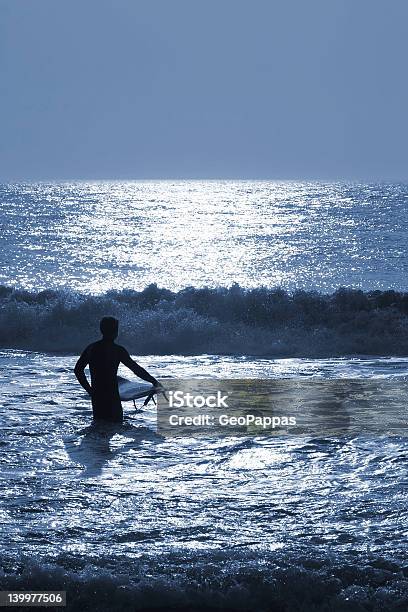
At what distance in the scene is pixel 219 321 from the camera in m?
21.6

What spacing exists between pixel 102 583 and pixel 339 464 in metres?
3.68

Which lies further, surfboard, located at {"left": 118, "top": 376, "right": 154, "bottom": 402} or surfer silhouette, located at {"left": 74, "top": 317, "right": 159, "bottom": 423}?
surfboard, located at {"left": 118, "top": 376, "right": 154, "bottom": 402}

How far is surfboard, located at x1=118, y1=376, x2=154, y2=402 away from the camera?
10.9 meters

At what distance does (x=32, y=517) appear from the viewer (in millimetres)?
7359

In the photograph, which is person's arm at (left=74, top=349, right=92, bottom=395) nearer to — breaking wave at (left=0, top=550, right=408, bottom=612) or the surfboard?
the surfboard

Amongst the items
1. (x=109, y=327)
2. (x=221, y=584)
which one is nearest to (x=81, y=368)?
(x=109, y=327)

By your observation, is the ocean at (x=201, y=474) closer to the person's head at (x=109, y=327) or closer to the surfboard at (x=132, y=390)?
the surfboard at (x=132, y=390)

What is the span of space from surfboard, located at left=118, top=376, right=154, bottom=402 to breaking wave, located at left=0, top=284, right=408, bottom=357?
→ 7.54 m

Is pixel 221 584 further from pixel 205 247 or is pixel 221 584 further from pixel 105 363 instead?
pixel 205 247

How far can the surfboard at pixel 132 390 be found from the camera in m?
10.9

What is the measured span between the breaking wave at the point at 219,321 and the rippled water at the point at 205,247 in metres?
8.82

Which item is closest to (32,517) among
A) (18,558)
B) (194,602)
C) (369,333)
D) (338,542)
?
(18,558)

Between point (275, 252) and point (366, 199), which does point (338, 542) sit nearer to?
point (275, 252)

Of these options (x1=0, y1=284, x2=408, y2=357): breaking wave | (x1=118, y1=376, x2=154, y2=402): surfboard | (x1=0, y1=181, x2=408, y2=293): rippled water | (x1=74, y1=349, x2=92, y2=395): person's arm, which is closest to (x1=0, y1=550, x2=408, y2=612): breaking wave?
(x1=74, y1=349, x2=92, y2=395): person's arm
